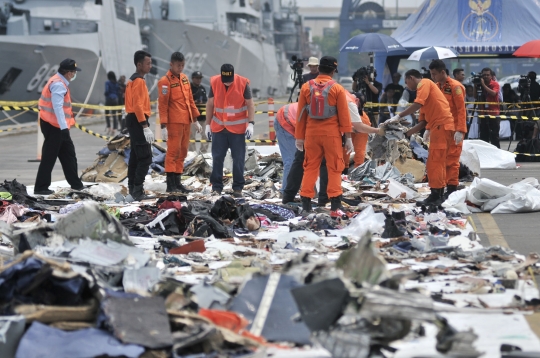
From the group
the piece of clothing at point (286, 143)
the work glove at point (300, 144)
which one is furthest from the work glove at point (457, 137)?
the work glove at point (300, 144)

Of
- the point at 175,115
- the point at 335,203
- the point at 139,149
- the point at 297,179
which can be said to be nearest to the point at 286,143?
the point at 297,179

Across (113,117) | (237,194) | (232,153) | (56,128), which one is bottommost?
(113,117)

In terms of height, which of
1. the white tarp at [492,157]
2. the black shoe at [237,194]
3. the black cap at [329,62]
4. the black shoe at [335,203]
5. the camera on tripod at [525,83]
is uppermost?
the black cap at [329,62]

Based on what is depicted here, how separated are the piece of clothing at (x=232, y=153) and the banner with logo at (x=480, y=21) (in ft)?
48.5

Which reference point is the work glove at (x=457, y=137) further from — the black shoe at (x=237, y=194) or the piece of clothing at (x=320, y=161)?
the black shoe at (x=237, y=194)

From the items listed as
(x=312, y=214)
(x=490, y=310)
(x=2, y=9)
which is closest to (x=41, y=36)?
(x=2, y=9)

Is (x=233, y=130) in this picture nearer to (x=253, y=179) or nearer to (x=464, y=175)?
(x=253, y=179)

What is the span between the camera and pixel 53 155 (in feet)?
39.7

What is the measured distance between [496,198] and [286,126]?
2.60 metres

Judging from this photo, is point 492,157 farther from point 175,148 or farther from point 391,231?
point 391,231

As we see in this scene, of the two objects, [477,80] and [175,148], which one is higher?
[477,80]

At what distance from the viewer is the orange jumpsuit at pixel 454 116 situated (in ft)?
36.0

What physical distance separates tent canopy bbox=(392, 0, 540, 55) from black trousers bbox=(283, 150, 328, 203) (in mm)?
15025

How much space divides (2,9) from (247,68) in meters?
25.4
